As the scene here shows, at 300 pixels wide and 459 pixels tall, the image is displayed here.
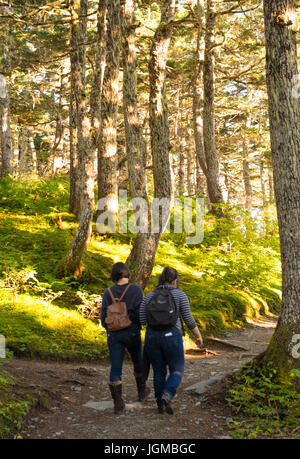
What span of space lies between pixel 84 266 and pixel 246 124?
62.7 ft

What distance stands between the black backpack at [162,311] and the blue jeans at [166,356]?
12 cm

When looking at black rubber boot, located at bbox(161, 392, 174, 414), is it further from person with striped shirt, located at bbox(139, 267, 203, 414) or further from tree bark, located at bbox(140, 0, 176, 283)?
tree bark, located at bbox(140, 0, 176, 283)

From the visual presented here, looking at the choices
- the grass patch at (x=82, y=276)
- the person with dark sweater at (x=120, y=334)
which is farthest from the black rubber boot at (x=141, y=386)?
the grass patch at (x=82, y=276)

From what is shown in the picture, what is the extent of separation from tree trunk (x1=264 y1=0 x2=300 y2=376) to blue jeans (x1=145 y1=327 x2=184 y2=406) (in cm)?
140

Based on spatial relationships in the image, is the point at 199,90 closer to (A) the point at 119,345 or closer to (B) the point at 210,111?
(B) the point at 210,111


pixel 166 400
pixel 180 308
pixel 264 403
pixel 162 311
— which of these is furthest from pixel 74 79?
pixel 264 403

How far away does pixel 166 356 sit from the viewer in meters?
5.32

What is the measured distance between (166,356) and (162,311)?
63cm

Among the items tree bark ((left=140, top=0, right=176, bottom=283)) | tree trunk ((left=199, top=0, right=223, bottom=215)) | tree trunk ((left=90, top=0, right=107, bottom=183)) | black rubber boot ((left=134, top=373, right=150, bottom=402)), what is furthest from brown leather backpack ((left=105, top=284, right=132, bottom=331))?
tree trunk ((left=199, top=0, right=223, bottom=215))

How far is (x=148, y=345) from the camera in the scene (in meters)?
5.36

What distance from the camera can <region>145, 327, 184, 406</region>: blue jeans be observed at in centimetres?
521

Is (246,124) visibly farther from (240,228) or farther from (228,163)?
(240,228)
